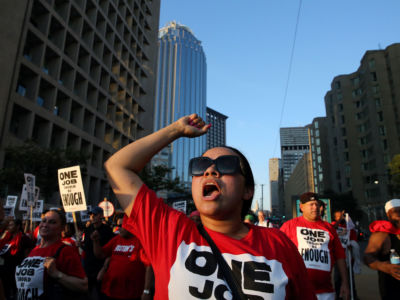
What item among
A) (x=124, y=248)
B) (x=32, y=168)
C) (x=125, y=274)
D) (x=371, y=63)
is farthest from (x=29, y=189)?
(x=371, y=63)

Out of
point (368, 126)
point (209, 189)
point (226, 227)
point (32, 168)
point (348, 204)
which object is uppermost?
point (368, 126)

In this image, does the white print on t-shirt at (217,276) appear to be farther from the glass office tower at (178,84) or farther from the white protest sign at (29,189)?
the glass office tower at (178,84)

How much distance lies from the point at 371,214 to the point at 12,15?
194 feet

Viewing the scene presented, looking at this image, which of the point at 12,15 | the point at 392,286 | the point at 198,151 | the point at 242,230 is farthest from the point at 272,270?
the point at 198,151

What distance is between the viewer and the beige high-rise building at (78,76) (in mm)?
23125

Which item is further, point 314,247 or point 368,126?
point 368,126

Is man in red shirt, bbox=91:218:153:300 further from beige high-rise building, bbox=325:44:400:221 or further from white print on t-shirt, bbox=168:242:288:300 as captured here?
beige high-rise building, bbox=325:44:400:221

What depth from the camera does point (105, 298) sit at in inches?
185

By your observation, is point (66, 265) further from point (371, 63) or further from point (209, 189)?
point (371, 63)

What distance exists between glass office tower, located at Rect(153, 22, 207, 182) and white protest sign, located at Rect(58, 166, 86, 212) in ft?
→ 457

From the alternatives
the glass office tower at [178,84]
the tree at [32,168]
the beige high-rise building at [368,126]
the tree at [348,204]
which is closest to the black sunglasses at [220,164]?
the tree at [32,168]

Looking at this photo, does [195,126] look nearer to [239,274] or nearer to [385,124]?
[239,274]

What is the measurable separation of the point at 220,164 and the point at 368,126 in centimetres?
6420

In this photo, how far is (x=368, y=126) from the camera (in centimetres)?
5700
